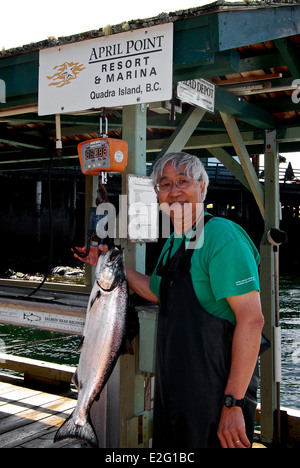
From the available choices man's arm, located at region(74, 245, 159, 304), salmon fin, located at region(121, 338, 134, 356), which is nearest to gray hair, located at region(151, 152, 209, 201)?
man's arm, located at region(74, 245, 159, 304)

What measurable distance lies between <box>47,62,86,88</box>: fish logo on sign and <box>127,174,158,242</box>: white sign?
87 cm

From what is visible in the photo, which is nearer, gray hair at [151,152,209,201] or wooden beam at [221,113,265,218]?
gray hair at [151,152,209,201]

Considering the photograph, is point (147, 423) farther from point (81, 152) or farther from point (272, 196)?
point (272, 196)

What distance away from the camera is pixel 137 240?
11.4 ft

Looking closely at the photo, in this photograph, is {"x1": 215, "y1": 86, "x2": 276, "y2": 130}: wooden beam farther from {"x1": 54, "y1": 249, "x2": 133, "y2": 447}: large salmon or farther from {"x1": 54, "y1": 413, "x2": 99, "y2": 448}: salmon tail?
{"x1": 54, "y1": 413, "x2": 99, "y2": 448}: salmon tail

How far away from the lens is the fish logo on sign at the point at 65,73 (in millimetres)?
3547

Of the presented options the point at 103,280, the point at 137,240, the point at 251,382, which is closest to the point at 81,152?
the point at 137,240

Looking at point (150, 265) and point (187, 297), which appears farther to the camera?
point (150, 265)

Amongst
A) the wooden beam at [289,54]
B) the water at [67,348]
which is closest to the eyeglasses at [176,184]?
the wooden beam at [289,54]

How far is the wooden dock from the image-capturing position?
4.24 metres

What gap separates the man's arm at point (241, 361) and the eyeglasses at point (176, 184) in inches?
28.4

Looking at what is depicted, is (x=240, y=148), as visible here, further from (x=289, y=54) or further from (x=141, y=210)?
(x=141, y=210)

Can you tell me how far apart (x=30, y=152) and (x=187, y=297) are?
21.4ft
